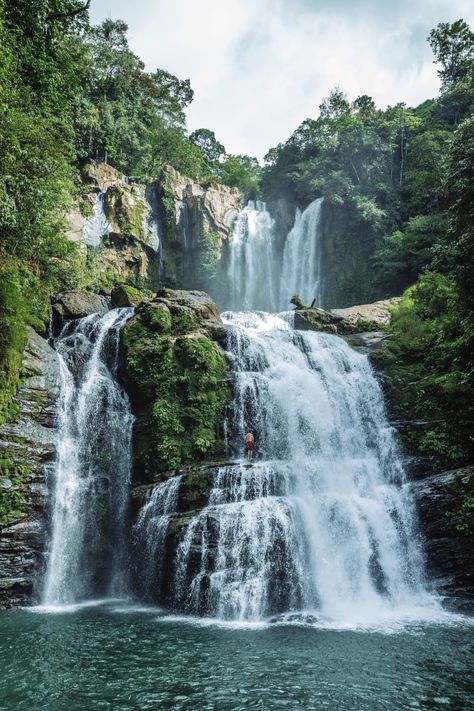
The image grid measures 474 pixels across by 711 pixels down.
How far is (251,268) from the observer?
36.3 meters

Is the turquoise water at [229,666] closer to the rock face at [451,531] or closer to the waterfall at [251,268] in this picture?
the rock face at [451,531]

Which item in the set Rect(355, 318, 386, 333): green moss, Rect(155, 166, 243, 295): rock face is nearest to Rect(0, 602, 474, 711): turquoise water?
Rect(355, 318, 386, 333): green moss

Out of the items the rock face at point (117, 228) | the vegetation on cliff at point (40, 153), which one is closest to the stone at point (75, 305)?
the vegetation on cliff at point (40, 153)

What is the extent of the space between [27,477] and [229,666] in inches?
316

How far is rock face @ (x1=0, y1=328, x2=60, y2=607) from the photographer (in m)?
12.1

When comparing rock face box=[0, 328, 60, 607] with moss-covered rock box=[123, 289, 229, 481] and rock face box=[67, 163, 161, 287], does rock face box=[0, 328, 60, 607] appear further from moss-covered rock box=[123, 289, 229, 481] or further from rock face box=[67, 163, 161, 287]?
rock face box=[67, 163, 161, 287]

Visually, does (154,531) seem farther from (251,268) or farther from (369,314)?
(251,268)

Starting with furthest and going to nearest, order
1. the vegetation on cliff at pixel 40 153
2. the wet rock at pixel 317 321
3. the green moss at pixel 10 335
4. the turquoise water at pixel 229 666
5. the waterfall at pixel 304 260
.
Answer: the waterfall at pixel 304 260 → the wet rock at pixel 317 321 → the vegetation on cliff at pixel 40 153 → the green moss at pixel 10 335 → the turquoise water at pixel 229 666

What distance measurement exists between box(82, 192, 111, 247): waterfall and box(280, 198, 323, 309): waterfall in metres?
13.2

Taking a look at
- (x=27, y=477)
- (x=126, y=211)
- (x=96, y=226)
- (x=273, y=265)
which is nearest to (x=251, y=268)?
(x=273, y=265)

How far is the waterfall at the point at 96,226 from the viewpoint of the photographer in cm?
2973

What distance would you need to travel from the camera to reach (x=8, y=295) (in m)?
14.1

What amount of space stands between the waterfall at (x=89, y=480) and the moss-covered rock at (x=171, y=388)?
69cm

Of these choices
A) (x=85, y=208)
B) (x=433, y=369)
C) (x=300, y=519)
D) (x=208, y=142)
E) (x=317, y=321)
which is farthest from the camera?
(x=208, y=142)
